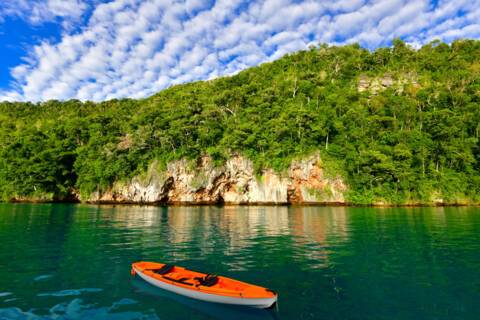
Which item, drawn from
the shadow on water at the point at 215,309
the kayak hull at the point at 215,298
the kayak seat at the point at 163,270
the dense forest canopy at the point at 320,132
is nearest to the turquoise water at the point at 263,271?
the shadow on water at the point at 215,309

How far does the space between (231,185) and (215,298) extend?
5218 centimetres

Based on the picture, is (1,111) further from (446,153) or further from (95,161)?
(446,153)

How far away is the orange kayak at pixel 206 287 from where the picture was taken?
8.01 meters

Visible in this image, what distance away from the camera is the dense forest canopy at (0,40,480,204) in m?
53.9

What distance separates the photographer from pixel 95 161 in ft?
228

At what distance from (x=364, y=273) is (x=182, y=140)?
57.7 metres

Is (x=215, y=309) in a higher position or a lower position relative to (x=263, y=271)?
lower

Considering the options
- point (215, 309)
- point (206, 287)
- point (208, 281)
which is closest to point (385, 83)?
point (208, 281)

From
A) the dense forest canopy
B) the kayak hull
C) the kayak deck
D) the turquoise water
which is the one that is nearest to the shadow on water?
the turquoise water

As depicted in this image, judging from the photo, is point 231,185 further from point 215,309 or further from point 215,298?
point 215,309

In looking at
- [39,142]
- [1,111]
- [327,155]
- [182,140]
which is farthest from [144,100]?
[327,155]

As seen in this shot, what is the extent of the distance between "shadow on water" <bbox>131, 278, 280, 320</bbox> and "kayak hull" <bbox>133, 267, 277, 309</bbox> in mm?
151

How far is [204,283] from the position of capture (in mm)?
9203

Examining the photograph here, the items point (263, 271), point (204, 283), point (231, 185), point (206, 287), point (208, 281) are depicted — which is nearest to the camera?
point (206, 287)
